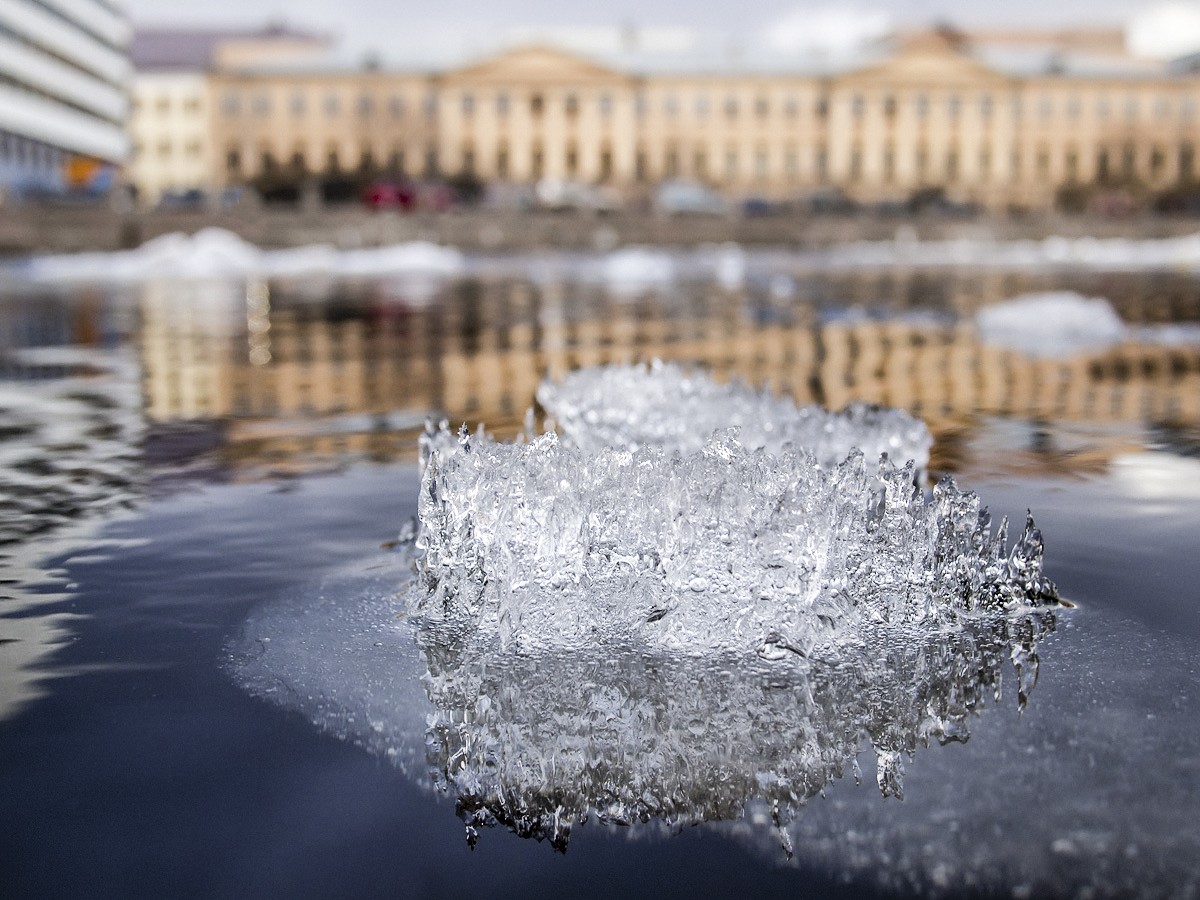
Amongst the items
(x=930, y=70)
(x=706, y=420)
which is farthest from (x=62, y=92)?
(x=706, y=420)

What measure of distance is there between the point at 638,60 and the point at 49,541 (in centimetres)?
9883

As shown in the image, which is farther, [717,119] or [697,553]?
[717,119]

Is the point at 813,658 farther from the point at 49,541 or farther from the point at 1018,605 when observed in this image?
the point at 49,541

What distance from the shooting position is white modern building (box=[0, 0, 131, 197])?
73.7 m

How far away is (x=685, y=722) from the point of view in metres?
3.25

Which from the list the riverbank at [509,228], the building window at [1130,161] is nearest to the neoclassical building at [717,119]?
the building window at [1130,161]

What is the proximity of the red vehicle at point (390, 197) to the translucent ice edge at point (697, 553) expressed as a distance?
50.7 meters

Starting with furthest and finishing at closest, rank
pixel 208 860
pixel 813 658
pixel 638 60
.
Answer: pixel 638 60 → pixel 813 658 → pixel 208 860

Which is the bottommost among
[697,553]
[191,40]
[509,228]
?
[697,553]

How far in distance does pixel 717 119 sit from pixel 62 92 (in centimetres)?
4188

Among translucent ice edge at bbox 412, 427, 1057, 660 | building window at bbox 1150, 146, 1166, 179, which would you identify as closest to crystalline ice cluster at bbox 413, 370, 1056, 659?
translucent ice edge at bbox 412, 427, 1057, 660

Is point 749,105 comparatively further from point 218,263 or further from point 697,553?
point 697,553

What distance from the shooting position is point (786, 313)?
19.3 m

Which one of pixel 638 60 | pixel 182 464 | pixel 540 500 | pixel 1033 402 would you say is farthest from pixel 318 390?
pixel 638 60
